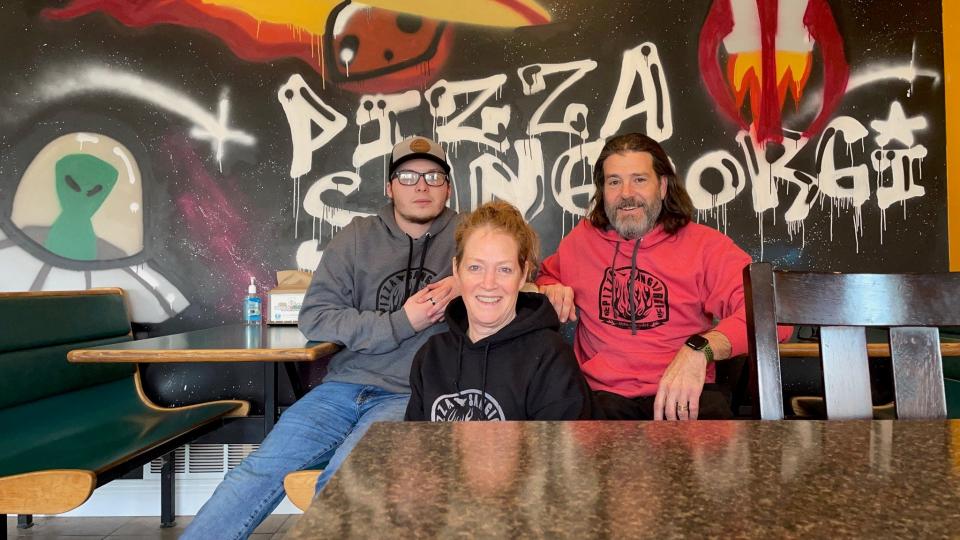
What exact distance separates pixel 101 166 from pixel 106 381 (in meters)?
0.96

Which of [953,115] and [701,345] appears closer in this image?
[701,345]

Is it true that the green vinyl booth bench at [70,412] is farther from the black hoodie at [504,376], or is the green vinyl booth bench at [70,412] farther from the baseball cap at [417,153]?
the baseball cap at [417,153]

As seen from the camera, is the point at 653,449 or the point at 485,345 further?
the point at 485,345

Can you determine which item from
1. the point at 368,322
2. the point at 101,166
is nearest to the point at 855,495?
the point at 368,322

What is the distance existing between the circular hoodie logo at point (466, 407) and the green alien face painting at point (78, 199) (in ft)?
6.97

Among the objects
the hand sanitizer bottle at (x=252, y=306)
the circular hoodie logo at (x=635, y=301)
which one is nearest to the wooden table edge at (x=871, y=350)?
the circular hoodie logo at (x=635, y=301)

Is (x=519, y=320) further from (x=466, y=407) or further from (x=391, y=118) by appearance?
(x=391, y=118)

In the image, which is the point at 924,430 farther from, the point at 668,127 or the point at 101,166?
the point at 101,166

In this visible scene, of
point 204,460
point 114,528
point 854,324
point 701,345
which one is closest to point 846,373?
point 854,324

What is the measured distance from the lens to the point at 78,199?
2910mm

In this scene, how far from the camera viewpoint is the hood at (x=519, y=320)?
167 cm

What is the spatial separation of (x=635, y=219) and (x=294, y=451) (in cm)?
126

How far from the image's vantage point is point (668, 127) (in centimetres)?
293

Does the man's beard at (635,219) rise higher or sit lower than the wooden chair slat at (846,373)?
higher
